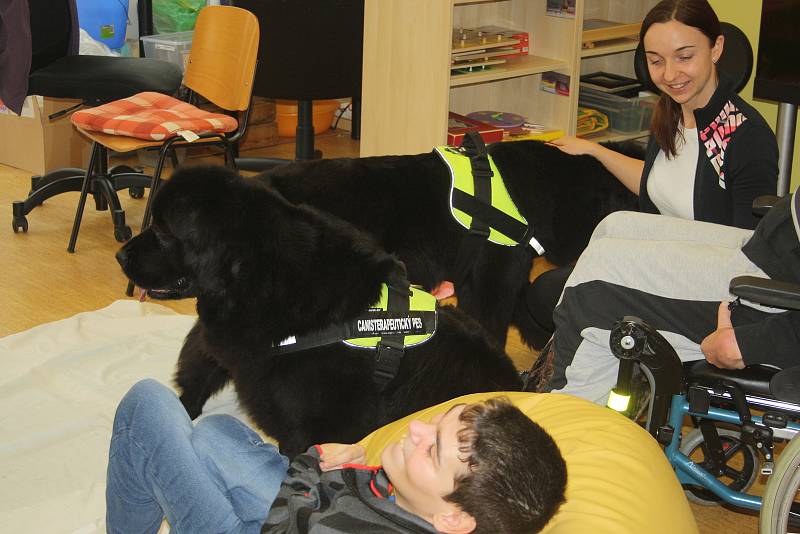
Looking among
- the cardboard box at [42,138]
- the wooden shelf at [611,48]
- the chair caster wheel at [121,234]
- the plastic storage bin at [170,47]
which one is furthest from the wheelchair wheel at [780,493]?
the plastic storage bin at [170,47]

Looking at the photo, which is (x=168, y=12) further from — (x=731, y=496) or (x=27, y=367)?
(x=731, y=496)

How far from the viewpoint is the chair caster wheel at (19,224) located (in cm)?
422

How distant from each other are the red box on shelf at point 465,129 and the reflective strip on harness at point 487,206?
1136 mm

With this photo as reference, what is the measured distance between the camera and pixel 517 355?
3.30 meters

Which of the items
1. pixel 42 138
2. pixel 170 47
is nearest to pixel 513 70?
pixel 170 47

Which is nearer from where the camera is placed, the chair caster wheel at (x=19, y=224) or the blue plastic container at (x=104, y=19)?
the chair caster wheel at (x=19, y=224)

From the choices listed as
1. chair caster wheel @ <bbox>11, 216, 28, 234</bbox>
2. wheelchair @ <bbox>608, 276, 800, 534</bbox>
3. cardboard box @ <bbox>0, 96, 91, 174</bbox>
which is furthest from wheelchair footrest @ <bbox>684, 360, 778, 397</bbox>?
cardboard box @ <bbox>0, 96, 91, 174</bbox>

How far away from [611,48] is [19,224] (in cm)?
290

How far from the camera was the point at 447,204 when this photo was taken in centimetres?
268

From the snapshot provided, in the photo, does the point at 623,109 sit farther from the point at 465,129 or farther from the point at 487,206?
the point at 487,206

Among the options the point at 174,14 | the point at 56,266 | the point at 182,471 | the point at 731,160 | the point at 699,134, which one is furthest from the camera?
the point at 174,14

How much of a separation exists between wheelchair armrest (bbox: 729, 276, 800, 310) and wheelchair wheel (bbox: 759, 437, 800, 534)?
265 millimetres

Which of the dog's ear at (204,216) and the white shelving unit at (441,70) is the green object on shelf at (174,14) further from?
the dog's ear at (204,216)

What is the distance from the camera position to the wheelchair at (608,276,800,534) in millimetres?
1816
